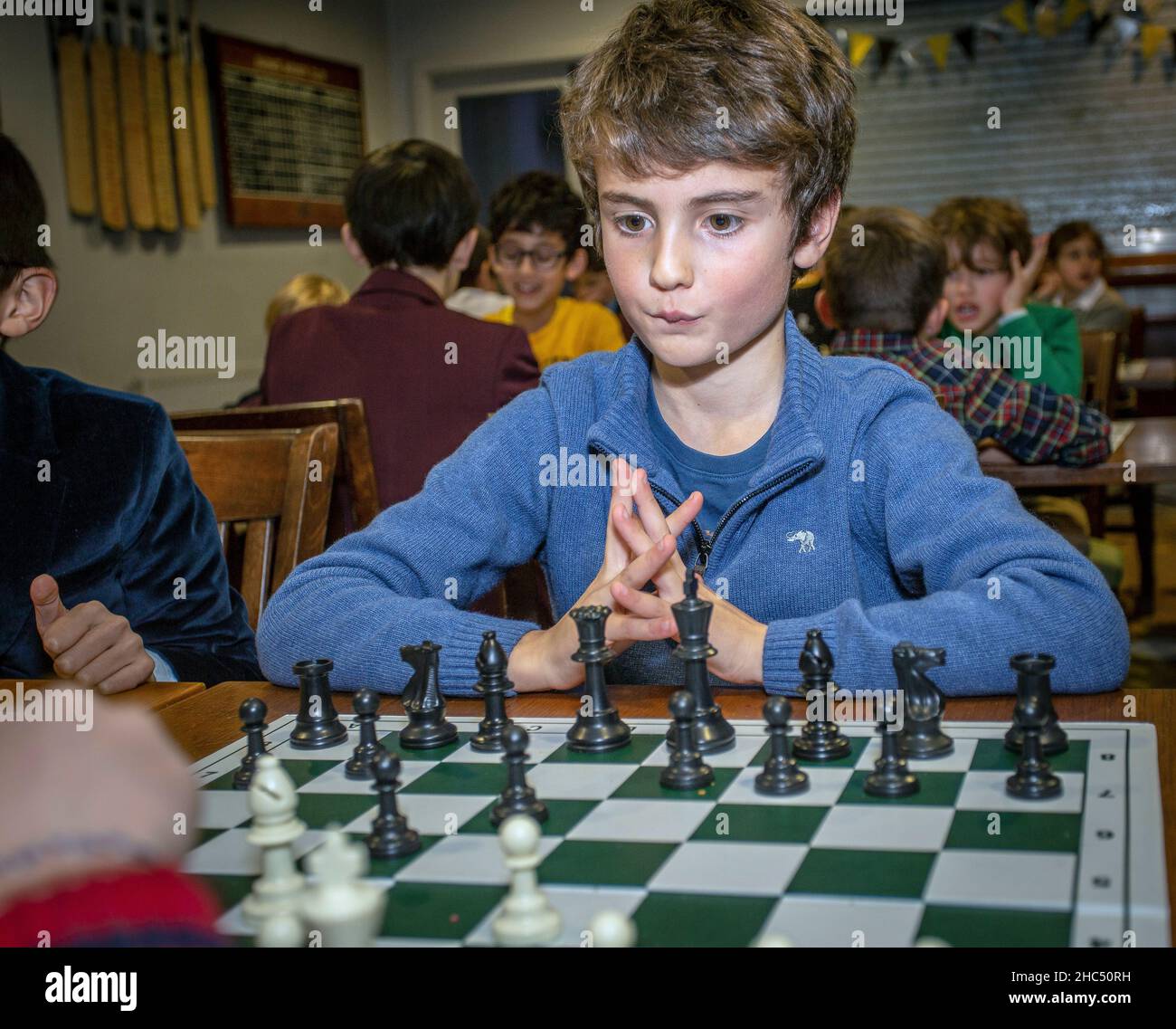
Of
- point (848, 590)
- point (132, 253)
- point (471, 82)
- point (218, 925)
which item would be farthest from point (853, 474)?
point (471, 82)

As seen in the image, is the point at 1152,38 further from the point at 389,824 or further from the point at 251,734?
the point at 389,824

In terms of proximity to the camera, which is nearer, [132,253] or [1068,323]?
[1068,323]

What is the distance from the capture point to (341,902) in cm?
69

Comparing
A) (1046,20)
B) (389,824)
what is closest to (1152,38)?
(1046,20)

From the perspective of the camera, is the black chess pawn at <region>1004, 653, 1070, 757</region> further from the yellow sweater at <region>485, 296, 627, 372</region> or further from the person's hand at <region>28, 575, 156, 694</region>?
the yellow sweater at <region>485, 296, 627, 372</region>

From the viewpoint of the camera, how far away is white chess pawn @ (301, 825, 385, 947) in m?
0.69

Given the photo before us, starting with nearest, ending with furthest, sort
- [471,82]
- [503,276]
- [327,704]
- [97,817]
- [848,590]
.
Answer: [97,817] → [327,704] → [848,590] → [503,276] → [471,82]

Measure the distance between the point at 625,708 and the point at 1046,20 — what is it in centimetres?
745

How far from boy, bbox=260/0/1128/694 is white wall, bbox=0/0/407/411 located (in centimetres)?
361

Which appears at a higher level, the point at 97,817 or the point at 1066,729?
the point at 97,817

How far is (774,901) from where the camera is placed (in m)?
0.74

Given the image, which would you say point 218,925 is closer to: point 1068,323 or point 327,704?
point 327,704

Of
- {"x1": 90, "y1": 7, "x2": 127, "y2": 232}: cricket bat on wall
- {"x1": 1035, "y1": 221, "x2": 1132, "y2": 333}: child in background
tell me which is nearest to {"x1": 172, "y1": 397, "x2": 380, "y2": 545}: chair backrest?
{"x1": 90, "y1": 7, "x2": 127, "y2": 232}: cricket bat on wall

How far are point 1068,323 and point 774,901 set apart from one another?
3.79 m
